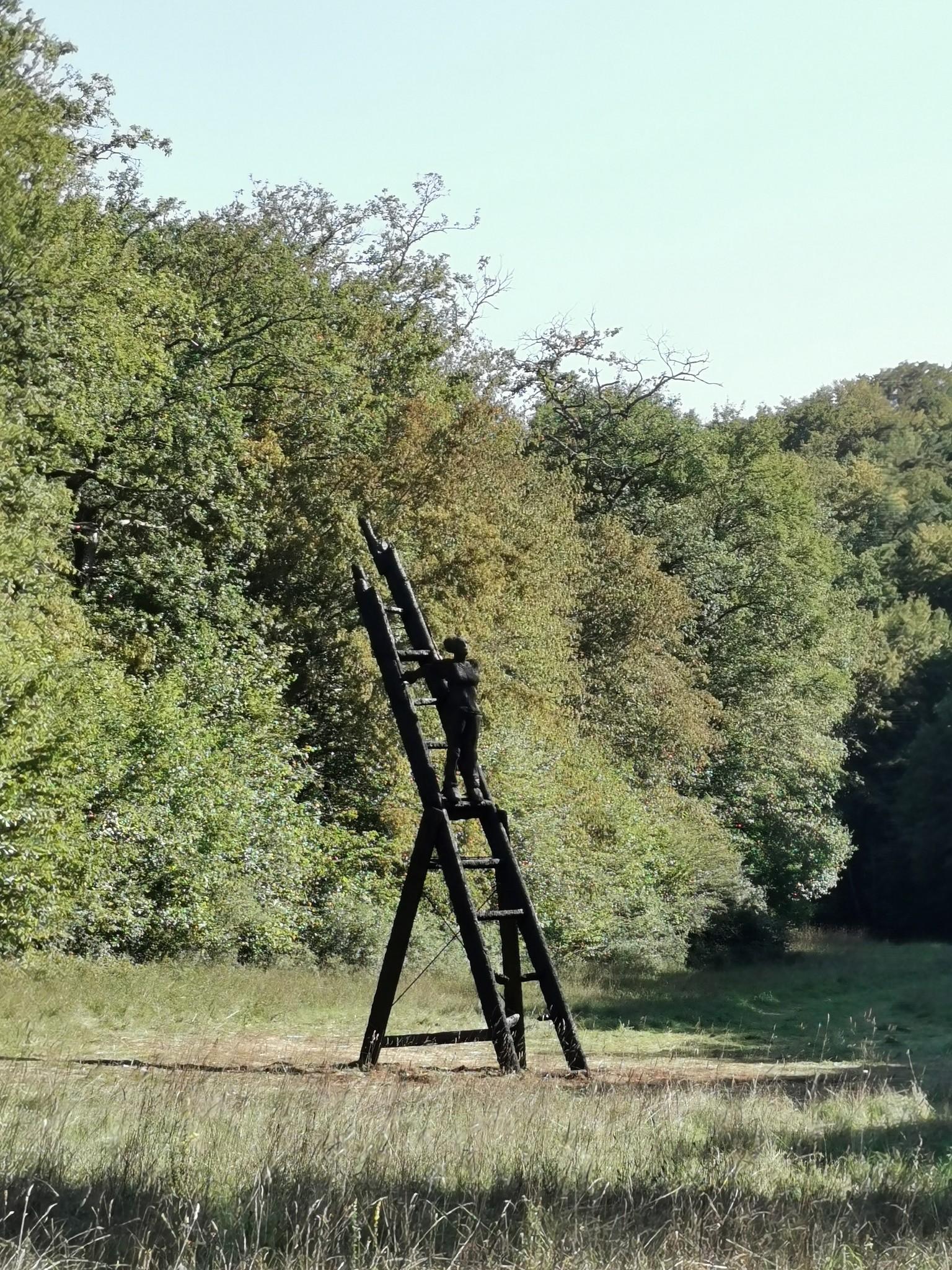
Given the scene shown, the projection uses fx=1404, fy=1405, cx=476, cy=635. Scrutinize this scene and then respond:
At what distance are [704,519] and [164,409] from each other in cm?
2327

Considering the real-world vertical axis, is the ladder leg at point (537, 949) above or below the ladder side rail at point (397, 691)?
below

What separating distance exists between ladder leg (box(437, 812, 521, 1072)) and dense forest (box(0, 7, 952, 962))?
7751 mm

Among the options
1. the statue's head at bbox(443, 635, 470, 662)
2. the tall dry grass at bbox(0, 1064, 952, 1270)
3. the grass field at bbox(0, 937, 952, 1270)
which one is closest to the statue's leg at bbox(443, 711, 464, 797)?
the statue's head at bbox(443, 635, 470, 662)

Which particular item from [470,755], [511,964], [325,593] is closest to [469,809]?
[470,755]

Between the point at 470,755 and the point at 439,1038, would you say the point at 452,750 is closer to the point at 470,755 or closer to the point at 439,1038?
the point at 470,755

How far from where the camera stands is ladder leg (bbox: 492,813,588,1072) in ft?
36.2

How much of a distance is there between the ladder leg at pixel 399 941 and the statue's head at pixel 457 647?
1252 millimetres

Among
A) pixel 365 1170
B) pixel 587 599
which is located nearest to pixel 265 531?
pixel 587 599

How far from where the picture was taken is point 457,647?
11.1 meters

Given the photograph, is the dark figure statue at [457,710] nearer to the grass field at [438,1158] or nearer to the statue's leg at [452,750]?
the statue's leg at [452,750]

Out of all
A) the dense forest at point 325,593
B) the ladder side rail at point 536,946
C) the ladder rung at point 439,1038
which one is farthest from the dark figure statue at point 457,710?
the dense forest at point 325,593

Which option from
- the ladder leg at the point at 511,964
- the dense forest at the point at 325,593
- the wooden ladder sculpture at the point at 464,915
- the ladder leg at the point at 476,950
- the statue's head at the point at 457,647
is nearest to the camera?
the ladder leg at the point at 476,950

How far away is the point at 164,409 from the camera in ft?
88.0

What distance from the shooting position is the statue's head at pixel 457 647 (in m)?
11.1
